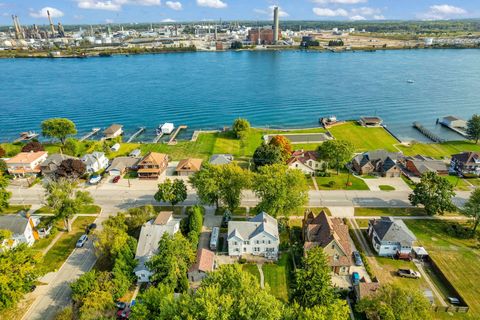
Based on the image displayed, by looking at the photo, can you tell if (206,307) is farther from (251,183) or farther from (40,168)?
(40,168)

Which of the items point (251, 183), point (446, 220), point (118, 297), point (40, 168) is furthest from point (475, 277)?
point (40, 168)

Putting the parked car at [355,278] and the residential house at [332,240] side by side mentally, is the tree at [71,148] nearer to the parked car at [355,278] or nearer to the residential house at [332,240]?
the residential house at [332,240]

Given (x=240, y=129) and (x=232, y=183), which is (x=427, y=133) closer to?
(x=240, y=129)

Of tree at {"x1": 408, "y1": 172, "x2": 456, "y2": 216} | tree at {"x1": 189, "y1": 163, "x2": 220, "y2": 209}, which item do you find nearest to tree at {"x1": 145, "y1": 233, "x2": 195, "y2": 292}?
tree at {"x1": 189, "y1": 163, "x2": 220, "y2": 209}

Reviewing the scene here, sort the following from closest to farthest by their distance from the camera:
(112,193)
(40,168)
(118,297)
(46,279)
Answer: (118,297) → (46,279) → (112,193) → (40,168)

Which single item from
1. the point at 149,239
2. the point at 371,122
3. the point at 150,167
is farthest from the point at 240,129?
the point at 149,239

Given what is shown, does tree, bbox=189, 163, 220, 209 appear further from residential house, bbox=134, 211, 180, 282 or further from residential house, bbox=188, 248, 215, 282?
residential house, bbox=188, 248, 215, 282
